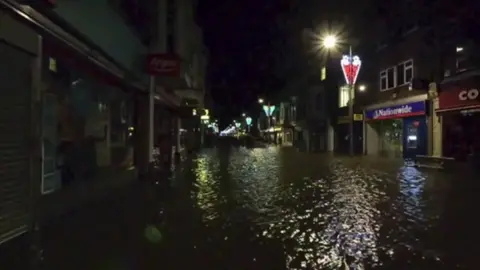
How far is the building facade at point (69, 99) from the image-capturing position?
688cm

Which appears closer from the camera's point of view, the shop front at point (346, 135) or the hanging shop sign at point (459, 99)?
the hanging shop sign at point (459, 99)

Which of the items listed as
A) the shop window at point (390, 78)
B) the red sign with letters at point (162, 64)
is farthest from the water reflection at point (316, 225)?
the shop window at point (390, 78)

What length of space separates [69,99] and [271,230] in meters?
5.06

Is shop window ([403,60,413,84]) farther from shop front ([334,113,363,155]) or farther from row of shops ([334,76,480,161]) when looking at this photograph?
shop front ([334,113,363,155])

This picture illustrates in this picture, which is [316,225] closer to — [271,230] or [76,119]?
[271,230]

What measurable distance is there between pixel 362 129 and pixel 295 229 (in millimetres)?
31199

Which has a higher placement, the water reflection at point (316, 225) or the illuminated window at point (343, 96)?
the illuminated window at point (343, 96)

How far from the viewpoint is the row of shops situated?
957 inches

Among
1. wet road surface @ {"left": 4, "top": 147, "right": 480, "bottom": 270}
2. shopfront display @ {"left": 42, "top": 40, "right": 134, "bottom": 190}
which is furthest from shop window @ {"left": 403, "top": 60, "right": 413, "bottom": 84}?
shopfront display @ {"left": 42, "top": 40, "right": 134, "bottom": 190}

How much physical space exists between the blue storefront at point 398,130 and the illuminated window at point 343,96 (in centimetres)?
662

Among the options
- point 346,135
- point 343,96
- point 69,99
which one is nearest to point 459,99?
point 346,135

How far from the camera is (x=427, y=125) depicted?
91.9ft

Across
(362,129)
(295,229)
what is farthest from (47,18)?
Result: (362,129)

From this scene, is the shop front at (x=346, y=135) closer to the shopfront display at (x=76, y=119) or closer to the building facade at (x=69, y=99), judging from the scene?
the building facade at (x=69, y=99)
